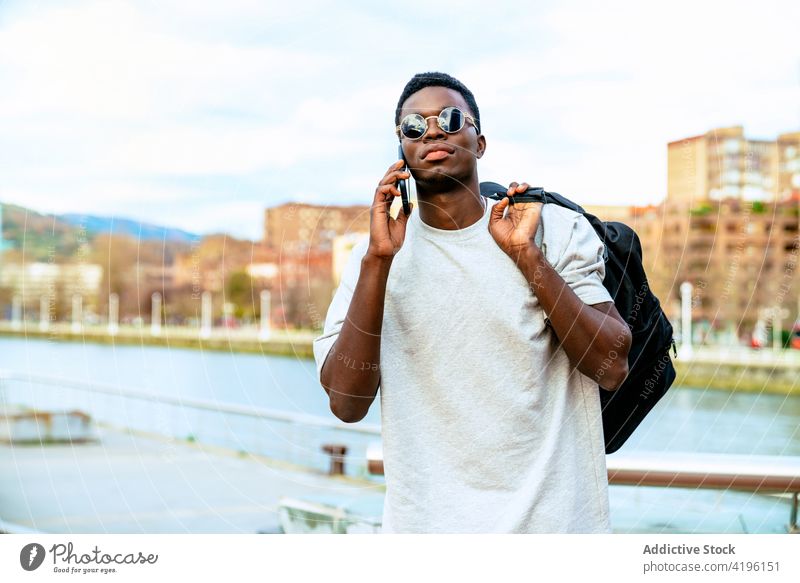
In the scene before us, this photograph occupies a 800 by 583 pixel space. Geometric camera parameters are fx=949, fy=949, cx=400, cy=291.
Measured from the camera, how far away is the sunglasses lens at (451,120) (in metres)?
1.11

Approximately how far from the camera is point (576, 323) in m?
1.03

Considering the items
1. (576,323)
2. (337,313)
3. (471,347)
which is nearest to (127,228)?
(337,313)

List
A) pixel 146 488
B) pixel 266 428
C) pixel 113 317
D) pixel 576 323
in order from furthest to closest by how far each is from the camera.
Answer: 1. pixel 146 488
2. pixel 113 317
3. pixel 266 428
4. pixel 576 323

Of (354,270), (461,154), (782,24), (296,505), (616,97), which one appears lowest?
(296,505)

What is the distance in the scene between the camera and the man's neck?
1114 millimetres

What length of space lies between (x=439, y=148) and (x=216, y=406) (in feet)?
2.51

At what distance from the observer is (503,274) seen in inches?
42.9

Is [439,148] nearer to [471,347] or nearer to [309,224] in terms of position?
[471,347]

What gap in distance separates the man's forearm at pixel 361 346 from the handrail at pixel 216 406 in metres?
0.49

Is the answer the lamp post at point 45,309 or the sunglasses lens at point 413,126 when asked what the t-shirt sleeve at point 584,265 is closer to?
the sunglasses lens at point 413,126

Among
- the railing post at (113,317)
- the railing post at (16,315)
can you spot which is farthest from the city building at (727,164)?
the railing post at (16,315)
